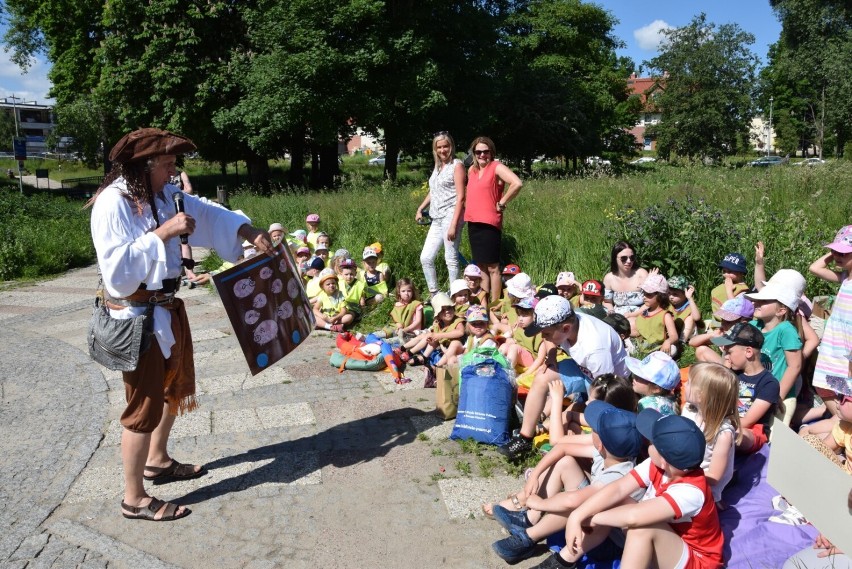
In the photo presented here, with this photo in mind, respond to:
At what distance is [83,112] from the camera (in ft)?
97.2

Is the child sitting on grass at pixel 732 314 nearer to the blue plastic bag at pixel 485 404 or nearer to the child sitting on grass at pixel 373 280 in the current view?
the blue plastic bag at pixel 485 404

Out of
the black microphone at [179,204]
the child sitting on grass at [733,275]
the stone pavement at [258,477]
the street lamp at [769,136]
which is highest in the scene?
the street lamp at [769,136]

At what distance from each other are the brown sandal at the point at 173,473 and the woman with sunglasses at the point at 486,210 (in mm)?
3913

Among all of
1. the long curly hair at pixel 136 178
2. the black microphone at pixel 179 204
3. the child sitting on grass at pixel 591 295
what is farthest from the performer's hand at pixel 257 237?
the child sitting on grass at pixel 591 295

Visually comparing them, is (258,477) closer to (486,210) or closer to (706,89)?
(486,210)

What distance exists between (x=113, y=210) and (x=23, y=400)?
3336 millimetres

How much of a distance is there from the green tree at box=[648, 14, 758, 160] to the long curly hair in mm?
37782

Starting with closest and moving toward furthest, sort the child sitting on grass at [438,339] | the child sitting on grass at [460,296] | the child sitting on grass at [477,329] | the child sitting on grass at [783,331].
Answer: the child sitting on grass at [783,331]
the child sitting on grass at [477,329]
the child sitting on grass at [438,339]
the child sitting on grass at [460,296]

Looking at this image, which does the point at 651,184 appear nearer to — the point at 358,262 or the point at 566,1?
the point at 358,262

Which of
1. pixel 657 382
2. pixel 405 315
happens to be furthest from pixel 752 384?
pixel 405 315

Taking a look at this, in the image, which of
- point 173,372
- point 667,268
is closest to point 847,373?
point 667,268

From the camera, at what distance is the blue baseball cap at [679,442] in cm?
308

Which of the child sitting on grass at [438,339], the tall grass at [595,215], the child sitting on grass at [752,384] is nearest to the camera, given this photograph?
the child sitting on grass at [752,384]

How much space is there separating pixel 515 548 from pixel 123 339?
2.37 meters
